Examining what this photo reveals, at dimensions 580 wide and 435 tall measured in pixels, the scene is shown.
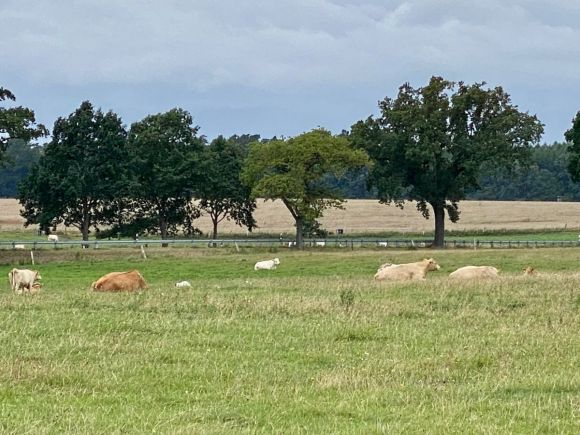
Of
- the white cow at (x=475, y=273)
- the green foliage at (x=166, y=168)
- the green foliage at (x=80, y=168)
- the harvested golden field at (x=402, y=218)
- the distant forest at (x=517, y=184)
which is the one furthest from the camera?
the distant forest at (x=517, y=184)

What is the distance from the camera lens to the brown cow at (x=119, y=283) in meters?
22.5

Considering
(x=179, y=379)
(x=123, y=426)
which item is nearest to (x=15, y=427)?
(x=123, y=426)

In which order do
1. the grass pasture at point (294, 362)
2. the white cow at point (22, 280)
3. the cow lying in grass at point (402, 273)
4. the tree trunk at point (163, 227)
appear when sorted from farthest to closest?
the tree trunk at point (163, 227) → the cow lying in grass at point (402, 273) → the white cow at point (22, 280) → the grass pasture at point (294, 362)

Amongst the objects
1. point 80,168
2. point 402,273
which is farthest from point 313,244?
point 402,273

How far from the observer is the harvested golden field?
97.8 m

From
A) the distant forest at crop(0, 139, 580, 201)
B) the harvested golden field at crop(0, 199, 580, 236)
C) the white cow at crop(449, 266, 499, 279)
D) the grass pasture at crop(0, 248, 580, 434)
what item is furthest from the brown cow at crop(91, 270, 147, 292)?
the distant forest at crop(0, 139, 580, 201)

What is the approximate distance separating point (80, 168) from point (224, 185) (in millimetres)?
14011

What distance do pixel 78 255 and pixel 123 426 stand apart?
133 feet

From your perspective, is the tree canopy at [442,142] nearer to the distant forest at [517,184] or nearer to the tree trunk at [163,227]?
the tree trunk at [163,227]

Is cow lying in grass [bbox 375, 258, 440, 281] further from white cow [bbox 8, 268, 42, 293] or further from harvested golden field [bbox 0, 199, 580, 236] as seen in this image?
harvested golden field [bbox 0, 199, 580, 236]

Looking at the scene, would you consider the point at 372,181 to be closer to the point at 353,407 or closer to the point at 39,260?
the point at 39,260

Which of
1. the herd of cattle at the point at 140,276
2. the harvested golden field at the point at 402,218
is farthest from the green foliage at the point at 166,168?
the herd of cattle at the point at 140,276

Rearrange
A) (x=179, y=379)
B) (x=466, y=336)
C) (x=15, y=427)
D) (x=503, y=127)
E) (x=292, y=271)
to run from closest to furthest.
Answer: (x=15, y=427)
(x=179, y=379)
(x=466, y=336)
(x=292, y=271)
(x=503, y=127)

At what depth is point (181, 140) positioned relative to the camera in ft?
249
